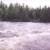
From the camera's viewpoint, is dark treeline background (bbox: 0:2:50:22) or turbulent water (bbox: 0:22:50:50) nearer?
turbulent water (bbox: 0:22:50:50)

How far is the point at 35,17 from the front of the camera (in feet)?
24.3

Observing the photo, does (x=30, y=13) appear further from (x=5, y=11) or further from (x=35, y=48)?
(x=35, y=48)

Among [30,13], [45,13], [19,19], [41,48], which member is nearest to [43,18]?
[45,13]

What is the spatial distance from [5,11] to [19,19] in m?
1.51

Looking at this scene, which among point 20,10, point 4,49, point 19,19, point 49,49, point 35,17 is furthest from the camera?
point 20,10

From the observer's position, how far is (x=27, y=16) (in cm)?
742

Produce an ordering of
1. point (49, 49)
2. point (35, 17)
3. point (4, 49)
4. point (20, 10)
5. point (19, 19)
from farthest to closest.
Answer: point (20, 10)
point (35, 17)
point (19, 19)
point (49, 49)
point (4, 49)

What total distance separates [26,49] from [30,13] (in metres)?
5.44

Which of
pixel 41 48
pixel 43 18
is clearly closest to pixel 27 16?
pixel 43 18

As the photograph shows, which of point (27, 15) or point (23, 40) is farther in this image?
point (27, 15)

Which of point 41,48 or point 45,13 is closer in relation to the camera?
point 41,48

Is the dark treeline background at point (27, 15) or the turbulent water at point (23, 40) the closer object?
the turbulent water at point (23, 40)

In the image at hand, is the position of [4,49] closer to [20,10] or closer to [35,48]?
[35,48]

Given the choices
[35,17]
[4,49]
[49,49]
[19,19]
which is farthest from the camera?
[35,17]
